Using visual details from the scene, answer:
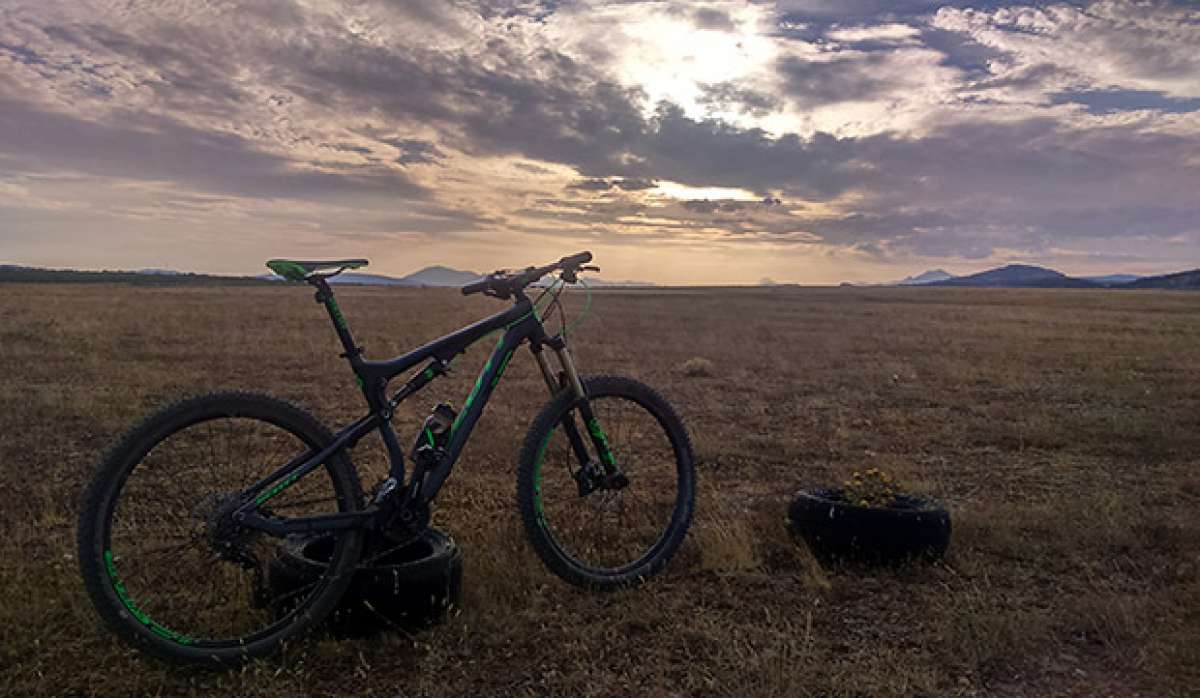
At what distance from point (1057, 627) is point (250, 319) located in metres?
32.9

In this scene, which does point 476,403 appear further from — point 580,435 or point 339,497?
point 339,497

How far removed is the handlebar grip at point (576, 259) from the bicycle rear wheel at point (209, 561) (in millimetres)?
1834

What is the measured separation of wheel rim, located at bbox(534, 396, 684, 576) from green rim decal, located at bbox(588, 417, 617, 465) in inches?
2.7

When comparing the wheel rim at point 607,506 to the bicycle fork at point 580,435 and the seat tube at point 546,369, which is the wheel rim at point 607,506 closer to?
the bicycle fork at point 580,435

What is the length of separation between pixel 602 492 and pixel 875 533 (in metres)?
1.98

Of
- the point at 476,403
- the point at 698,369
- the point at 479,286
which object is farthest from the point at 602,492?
the point at 698,369

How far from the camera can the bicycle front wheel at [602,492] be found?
4.86m

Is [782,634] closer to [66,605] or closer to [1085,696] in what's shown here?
[1085,696]

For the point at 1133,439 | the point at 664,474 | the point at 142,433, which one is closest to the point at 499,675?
the point at 142,433

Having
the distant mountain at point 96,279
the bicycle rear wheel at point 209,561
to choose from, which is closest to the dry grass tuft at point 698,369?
the bicycle rear wheel at point 209,561

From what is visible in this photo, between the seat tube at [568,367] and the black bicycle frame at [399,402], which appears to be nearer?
the black bicycle frame at [399,402]

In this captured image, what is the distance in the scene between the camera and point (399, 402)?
4.31 meters

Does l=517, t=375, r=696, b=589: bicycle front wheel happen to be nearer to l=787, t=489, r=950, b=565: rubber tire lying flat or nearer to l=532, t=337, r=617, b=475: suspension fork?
l=532, t=337, r=617, b=475: suspension fork

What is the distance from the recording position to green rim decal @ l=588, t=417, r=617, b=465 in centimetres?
509
